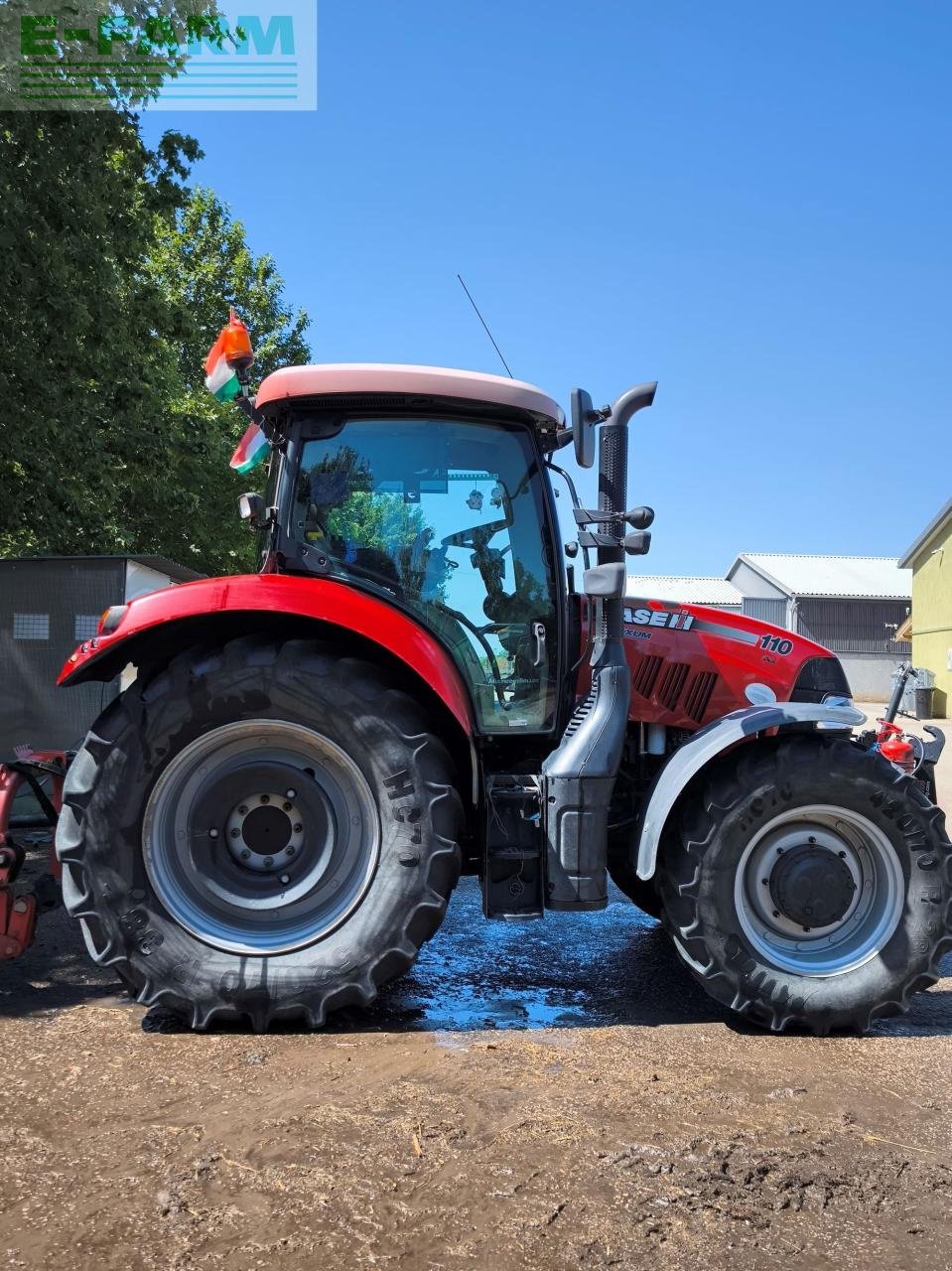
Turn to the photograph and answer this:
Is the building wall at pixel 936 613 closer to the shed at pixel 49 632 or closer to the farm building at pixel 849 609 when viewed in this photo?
the farm building at pixel 849 609

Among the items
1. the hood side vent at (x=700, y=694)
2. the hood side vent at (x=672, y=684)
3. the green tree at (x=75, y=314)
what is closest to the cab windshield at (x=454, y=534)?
the hood side vent at (x=672, y=684)

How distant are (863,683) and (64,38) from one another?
39.1 meters

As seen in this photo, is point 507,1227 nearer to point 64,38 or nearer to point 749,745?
point 749,745

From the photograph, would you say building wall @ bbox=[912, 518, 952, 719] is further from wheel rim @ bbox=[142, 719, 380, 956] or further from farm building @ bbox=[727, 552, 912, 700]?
wheel rim @ bbox=[142, 719, 380, 956]

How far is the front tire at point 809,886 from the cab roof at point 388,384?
1.73 meters

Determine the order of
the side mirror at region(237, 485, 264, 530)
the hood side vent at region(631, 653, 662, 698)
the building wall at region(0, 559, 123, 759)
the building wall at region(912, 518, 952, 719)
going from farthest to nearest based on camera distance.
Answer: the building wall at region(912, 518, 952, 719), the building wall at region(0, 559, 123, 759), the hood side vent at region(631, 653, 662, 698), the side mirror at region(237, 485, 264, 530)

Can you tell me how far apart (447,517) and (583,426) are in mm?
708

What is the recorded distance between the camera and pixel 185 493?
14.5 m

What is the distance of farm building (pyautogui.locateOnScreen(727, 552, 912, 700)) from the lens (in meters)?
42.4

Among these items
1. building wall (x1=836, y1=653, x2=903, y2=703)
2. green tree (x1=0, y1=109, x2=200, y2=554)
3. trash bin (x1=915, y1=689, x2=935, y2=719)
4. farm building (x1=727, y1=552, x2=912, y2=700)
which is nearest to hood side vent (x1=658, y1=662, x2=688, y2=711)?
green tree (x1=0, y1=109, x2=200, y2=554)

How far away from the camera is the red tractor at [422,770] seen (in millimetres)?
3754

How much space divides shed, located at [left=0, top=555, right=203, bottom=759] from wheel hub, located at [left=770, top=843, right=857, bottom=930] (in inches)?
220

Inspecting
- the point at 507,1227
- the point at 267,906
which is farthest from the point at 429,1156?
the point at 267,906

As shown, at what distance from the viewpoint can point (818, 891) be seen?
3914 millimetres
